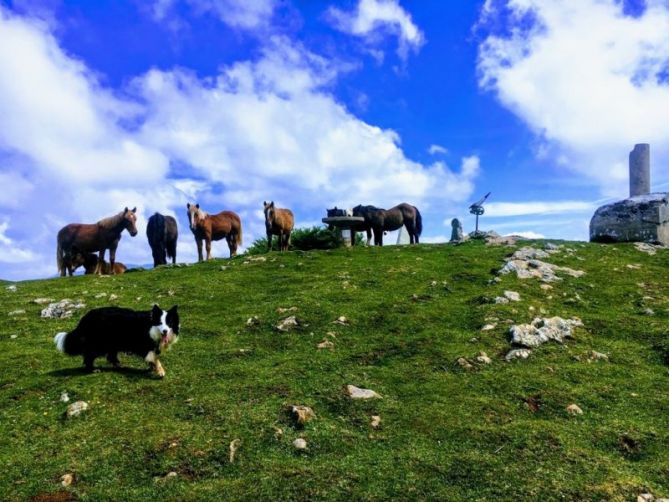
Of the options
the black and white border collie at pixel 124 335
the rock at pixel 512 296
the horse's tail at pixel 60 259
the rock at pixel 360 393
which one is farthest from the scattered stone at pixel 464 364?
the horse's tail at pixel 60 259

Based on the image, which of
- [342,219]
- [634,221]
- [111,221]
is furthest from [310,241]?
[634,221]

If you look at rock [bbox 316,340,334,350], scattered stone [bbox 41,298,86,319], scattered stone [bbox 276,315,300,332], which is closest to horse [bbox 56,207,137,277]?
scattered stone [bbox 41,298,86,319]

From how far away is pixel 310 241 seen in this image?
1298 inches

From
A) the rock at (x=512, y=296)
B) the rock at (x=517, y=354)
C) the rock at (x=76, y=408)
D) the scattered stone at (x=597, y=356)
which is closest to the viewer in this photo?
the rock at (x=76, y=408)

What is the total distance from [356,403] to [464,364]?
277 centimetres

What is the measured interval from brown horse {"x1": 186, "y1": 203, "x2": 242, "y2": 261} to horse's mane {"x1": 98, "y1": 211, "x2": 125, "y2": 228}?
3.69m

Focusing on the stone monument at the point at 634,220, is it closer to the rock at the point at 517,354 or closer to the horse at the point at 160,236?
the rock at the point at 517,354

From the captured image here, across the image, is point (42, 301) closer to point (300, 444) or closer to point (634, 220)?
point (300, 444)

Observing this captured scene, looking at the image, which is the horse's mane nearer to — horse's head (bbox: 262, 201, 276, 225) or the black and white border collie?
horse's head (bbox: 262, 201, 276, 225)

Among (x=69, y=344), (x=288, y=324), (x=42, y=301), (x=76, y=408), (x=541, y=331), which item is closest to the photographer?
(x=76, y=408)

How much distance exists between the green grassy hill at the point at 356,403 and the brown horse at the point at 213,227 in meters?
11.1

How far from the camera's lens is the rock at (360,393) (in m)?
9.34

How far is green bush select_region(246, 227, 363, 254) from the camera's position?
102 ft

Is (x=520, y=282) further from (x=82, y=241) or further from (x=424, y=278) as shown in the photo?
(x=82, y=241)
